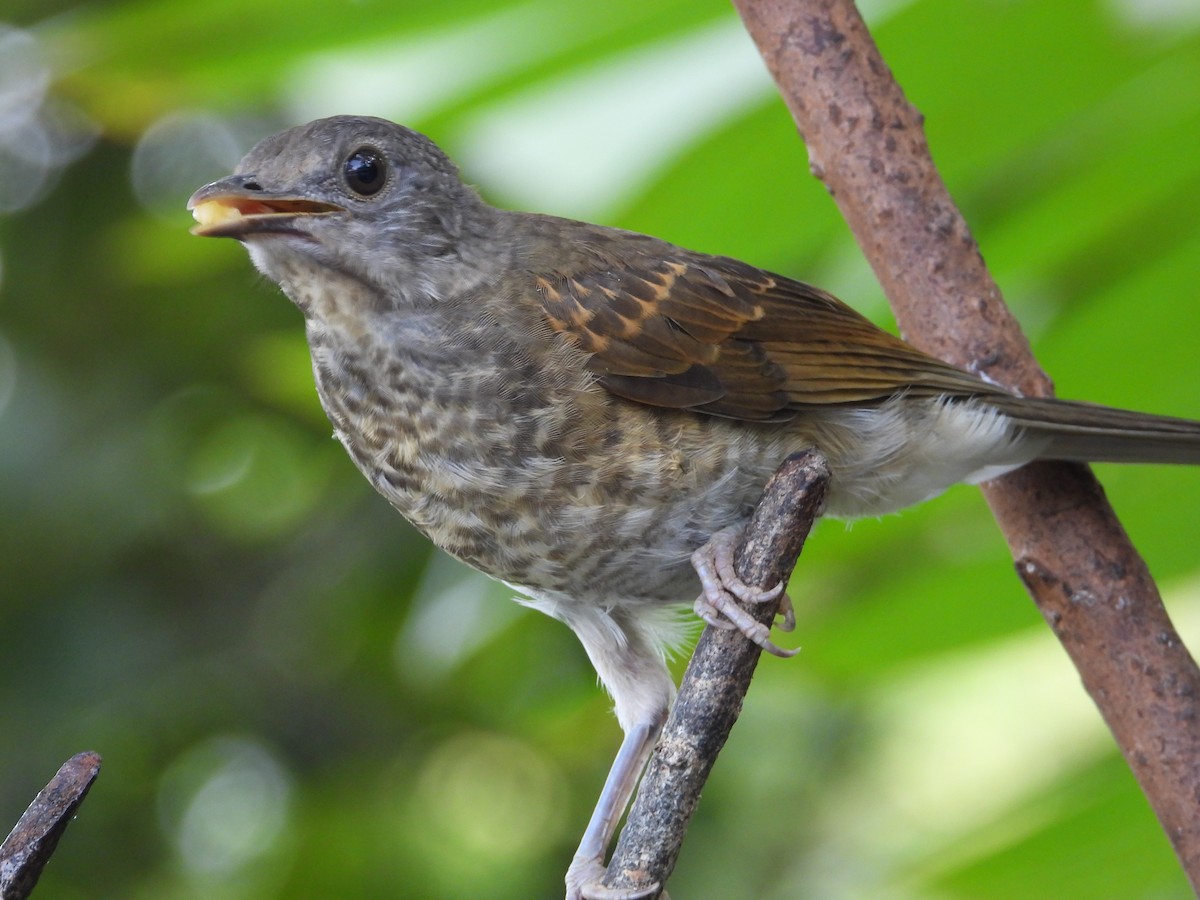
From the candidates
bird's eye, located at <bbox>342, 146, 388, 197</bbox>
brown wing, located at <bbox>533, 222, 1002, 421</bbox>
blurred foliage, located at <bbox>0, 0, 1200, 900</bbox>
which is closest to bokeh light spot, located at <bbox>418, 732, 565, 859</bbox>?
blurred foliage, located at <bbox>0, 0, 1200, 900</bbox>

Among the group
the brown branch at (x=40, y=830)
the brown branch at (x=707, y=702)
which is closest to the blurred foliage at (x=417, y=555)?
the brown branch at (x=707, y=702)

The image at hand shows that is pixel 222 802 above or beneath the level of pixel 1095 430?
above

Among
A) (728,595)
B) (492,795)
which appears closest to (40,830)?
(728,595)

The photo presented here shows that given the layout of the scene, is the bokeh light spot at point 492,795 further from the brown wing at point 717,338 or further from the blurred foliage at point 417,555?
the brown wing at point 717,338

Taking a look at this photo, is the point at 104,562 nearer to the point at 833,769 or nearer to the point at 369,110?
the point at 369,110

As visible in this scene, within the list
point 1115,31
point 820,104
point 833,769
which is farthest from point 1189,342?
point 833,769

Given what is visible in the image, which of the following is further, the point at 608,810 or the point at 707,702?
the point at 608,810

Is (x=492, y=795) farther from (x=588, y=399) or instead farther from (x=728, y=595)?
(x=728, y=595)
